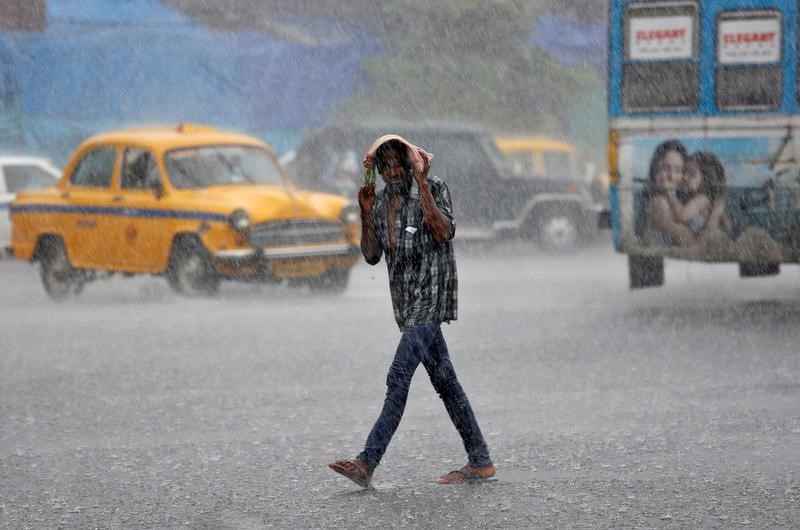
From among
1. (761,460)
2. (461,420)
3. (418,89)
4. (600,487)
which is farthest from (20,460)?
(418,89)

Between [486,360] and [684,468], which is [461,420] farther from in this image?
[486,360]

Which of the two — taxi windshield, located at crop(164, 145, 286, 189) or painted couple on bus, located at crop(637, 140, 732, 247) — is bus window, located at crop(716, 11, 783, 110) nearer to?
painted couple on bus, located at crop(637, 140, 732, 247)

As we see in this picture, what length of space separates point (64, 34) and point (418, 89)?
8016 mm

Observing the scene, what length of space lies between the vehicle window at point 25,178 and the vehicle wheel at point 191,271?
6.72 m

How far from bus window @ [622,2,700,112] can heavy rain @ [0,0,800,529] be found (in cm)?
2

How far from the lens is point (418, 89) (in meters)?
34.8

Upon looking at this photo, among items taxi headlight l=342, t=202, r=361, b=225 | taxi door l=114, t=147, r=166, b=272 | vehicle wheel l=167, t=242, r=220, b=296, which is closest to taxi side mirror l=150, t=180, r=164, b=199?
taxi door l=114, t=147, r=166, b=272

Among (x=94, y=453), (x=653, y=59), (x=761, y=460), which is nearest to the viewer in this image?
(x=761, y=460)

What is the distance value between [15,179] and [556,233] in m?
7.72

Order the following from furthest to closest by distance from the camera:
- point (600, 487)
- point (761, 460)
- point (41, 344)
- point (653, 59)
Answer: point (653, 59) → point (41, 344) → point (761, 460) → point (600, 487)

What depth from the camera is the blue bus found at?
42.1ft

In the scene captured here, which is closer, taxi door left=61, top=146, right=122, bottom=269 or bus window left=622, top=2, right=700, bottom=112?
bus window left=622, top=2, right=700, bottom=112

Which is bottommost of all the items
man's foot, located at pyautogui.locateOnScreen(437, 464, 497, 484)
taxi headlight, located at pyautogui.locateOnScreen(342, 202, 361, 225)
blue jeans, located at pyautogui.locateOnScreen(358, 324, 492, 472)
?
man's foot, located at pyautogui.locateOnScreen(437, 464, 497, 484)

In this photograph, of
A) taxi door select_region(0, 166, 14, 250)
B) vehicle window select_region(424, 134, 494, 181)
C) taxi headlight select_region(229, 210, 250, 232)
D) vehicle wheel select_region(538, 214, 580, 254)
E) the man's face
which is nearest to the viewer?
the man's face
